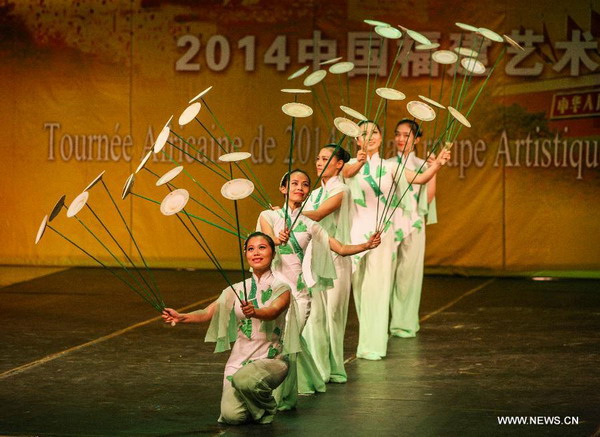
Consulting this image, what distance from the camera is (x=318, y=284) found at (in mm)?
5242

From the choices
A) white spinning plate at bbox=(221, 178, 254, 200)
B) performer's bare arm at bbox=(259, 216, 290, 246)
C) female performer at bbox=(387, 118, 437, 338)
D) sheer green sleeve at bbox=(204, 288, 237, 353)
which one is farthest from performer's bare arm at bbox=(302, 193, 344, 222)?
female performer at bbox=(387, 118, 437, 338)

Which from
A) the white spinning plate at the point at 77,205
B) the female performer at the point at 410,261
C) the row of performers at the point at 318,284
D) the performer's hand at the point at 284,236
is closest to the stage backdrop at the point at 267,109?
the female performer at the point at 410,261

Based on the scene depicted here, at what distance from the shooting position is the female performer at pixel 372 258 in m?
6.14

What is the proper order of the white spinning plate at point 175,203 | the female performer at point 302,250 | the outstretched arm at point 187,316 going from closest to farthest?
the white spinning plate at point 175,203, the outstretched arm at point 187,316, the female performer at point 302,250

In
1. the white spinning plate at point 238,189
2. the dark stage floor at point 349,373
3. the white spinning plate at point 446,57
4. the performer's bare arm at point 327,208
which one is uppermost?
the white spinning plate at point 446,57

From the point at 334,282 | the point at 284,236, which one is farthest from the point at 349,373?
the point at 284,236

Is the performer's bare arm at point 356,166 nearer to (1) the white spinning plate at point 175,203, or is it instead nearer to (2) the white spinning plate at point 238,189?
(2) the white spinning plate at point 238,189

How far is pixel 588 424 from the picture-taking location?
180 inches

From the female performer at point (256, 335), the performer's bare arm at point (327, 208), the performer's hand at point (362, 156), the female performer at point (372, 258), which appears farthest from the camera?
the female performer at point (372, 258)

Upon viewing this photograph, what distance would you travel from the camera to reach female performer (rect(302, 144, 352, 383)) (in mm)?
5375

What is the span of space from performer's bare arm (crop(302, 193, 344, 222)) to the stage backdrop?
13.2ft

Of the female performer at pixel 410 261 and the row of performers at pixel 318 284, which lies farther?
the female performer at pixel 410 261

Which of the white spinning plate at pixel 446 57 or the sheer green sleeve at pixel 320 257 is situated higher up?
the white spinning plate at pixel 446 57

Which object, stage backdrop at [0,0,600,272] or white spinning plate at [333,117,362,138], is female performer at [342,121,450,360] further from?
stage backdrop at [0,0,600,272]
